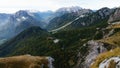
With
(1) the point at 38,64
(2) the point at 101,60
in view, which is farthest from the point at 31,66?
(2) the point at 101,60

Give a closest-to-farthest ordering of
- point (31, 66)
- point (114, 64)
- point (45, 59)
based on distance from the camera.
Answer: point (114, 64) < point (31, 66) < point (45, 59)

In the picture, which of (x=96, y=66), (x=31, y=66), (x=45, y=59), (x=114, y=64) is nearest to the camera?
(x=114, y=64)

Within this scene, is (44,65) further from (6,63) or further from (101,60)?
(101,60)

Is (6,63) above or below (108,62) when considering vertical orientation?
below

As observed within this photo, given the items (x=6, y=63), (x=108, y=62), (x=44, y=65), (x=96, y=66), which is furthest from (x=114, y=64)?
(x=6, y=63)

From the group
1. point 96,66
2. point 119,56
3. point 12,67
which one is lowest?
point 12,67

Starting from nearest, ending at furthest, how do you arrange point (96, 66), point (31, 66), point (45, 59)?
point (96, 66) → point (31, 66) → point (45, 59)

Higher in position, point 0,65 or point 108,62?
point 108,62

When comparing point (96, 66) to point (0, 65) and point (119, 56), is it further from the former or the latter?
point (0, 65)

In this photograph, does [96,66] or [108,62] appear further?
[96,66]
